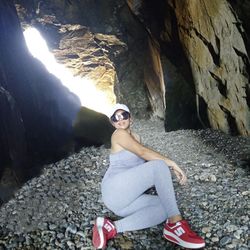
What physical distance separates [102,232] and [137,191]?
36.6 inches

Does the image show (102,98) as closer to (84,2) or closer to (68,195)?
(84,2)

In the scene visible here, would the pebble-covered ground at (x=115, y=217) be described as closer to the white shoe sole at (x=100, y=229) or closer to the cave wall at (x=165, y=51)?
the white shoe sole at (x=100, y=229)

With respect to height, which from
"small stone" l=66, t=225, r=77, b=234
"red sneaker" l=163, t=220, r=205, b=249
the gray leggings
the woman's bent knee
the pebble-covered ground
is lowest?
the pebble-covered ground

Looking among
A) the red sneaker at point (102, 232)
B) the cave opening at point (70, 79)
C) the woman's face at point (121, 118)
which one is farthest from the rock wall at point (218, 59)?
the cave opening at point (70, 79)

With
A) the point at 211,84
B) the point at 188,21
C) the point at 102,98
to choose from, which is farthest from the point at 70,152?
the point at 102,98

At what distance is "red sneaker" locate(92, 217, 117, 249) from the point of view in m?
5.31

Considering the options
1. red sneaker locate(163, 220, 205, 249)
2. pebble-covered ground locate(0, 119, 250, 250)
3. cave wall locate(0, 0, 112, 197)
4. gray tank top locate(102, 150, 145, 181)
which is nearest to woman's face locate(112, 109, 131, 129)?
gray tank top locate(102, 150, 145, 181)

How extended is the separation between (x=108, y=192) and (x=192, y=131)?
10.0m

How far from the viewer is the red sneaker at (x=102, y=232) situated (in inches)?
209

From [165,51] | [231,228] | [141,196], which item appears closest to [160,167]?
[141,196]

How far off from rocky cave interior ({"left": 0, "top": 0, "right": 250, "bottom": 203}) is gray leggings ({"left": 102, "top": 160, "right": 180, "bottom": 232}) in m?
4.93

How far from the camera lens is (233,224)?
19.1ft

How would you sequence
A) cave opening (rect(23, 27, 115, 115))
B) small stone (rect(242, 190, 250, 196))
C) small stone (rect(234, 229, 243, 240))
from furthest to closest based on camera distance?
cave opening (rect(23, 27, 115, 115))
small stone (rect(242, 190, 250, 196))
small stone (rect(234, 229, 243, 240))

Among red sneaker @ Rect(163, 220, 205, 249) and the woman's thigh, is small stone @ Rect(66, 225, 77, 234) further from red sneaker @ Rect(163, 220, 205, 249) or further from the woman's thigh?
red sneaker @ Rect(163, 220, 205, 249)
